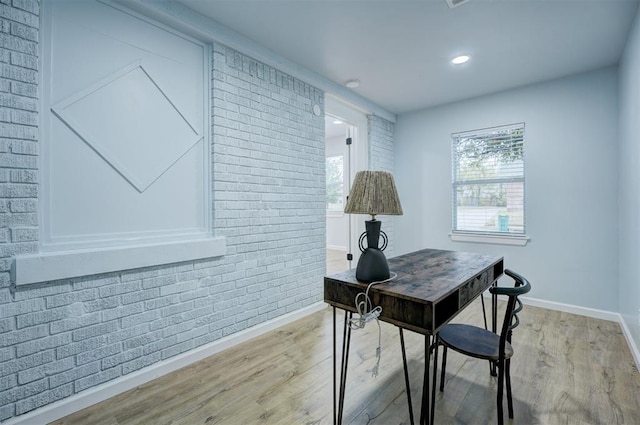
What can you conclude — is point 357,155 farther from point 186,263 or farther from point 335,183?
point 335,183

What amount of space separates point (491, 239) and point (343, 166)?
3.56 meters

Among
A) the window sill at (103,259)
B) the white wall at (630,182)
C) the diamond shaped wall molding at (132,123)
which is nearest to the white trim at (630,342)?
the white wall at (630,182)

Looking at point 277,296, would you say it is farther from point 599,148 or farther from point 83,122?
point 599,148

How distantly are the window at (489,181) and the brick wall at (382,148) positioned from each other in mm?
915

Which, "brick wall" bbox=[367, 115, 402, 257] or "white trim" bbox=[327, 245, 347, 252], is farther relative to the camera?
"white trim" bbox=[327, 245, 347, 252]

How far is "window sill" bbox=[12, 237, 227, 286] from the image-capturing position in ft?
5.18

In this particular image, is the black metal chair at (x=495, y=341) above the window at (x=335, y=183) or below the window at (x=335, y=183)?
below

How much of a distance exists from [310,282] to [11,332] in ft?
7.50

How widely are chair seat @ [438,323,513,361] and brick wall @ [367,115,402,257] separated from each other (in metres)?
2.77

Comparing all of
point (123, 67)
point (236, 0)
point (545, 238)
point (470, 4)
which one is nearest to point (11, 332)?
point (123, 67)

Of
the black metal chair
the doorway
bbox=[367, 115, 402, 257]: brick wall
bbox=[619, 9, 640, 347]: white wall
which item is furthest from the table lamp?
bbox=[367, 115, 402, 257]: brick wall

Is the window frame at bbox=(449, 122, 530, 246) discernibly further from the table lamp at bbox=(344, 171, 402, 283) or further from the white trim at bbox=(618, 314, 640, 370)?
the table lamp at bbox=(344, 171, 402, 283)

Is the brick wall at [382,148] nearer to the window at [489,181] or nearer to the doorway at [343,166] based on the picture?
the doorway at [343,166]

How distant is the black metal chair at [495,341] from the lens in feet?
4.70
